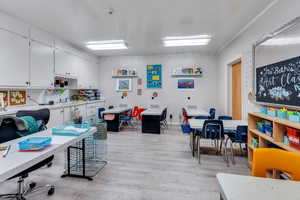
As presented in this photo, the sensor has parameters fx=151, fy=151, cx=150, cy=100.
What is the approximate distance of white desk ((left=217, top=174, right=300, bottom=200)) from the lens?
84 centimetres

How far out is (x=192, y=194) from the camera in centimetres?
206

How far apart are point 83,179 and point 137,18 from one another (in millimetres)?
3409

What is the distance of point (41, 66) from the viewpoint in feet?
13.6

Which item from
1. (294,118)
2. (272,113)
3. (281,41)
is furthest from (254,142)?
(281,41)

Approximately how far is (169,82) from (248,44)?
340 cm

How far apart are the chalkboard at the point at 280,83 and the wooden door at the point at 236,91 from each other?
152cm

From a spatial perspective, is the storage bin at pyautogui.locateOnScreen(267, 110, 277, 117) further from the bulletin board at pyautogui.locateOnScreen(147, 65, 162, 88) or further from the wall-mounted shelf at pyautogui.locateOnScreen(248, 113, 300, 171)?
the bulletin board at pyautogui.locateOnScreen(147, 65, 162, 88)

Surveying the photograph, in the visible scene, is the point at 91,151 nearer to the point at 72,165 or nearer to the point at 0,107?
the point at 72,165

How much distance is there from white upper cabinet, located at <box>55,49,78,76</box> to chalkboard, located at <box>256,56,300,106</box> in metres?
5.40

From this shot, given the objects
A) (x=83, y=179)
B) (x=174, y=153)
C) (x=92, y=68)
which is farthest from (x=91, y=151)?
(x=92, y=68)

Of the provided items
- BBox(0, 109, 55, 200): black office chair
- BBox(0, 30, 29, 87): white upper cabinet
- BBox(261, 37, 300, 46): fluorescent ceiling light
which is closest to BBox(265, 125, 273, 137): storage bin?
BBox(261, 37, 300, 46): fluorescent ceiling light

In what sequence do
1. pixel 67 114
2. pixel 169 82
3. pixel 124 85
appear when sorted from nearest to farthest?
1. pixel 67 114
2. pixel 169 82
3. pixel 124 85

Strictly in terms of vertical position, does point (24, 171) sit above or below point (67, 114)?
below

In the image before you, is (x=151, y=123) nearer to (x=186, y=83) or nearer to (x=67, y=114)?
(x=186, y=83)
